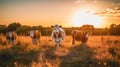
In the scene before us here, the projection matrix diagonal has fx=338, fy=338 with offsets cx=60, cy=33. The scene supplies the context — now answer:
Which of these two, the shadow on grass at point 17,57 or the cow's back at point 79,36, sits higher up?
the cow's back at point 79,36

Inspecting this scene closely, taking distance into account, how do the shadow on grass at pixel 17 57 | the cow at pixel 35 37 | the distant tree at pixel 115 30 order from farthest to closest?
the distant tree at pixel 115 30 < the cow at pixel 35 37 < the shadow on grass at pixel 17 57

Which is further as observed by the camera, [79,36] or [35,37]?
[35,37]

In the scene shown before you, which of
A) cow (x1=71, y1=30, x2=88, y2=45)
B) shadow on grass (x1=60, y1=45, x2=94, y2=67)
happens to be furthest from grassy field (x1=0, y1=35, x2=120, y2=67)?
cow (x1=71, y1=30, x2=88, y2=45)

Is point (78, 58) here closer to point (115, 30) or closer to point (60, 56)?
point (60, 56)

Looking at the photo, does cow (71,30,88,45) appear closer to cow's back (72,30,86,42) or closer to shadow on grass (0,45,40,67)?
cow's back (72,30,86,42)

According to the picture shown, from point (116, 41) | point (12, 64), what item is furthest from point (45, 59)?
point (116, 41)

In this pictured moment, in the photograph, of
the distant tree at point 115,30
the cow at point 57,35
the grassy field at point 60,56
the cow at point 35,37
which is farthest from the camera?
the distant tree at point 115,30

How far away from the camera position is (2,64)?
26.0 feet

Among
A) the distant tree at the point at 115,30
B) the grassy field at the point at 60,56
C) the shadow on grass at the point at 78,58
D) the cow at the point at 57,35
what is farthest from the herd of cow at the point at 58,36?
the distant tree at the point at 115,30

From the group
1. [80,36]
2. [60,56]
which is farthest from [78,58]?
[80,36]

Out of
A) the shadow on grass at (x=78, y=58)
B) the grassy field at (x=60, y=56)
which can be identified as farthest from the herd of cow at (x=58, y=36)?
the shadow on grass at (x=78, y=58)

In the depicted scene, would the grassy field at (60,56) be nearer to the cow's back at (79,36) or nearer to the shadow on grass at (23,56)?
the shadow on grass at (23,56)

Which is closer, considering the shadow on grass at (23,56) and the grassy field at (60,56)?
the grassy field at (60,56)

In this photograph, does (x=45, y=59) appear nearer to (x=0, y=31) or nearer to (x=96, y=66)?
(x=96, y=66)
